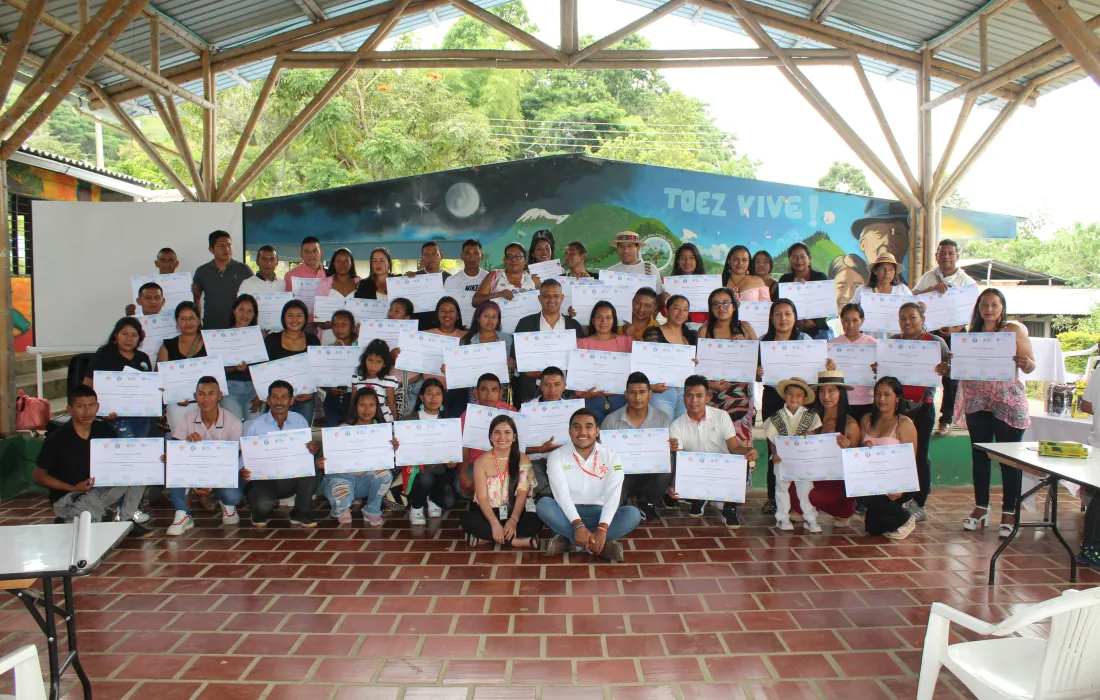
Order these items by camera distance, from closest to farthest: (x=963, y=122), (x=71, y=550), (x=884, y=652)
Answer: (x=71, y=550) → (x=884, y=652) → (x=963, y=122)

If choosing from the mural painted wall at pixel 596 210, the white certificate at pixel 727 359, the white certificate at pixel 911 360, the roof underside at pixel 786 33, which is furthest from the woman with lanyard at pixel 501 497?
the roof underside at pixel 786 33

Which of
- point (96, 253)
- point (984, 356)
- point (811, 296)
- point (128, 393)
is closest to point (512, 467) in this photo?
point (811, 296)

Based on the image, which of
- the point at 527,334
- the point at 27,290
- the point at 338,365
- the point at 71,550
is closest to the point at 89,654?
the point at 71,550

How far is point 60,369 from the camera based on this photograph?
427 inches

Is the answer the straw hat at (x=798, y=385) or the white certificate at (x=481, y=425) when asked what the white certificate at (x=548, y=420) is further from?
the straw hat at (x=798, y=385)

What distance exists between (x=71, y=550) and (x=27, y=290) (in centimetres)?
1066

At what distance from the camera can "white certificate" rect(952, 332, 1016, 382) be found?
5.05 m

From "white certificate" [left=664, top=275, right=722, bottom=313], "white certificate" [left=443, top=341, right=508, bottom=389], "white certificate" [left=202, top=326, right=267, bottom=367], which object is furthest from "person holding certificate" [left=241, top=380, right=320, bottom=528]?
"white certificate" [left=664, top=275, right=722, bottom=313]

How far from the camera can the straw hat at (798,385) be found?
5160 mm

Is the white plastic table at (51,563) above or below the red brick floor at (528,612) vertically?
above

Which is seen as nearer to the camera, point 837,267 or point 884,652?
point 884,652

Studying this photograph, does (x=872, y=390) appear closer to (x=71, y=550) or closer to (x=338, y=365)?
(x=338, y=365)

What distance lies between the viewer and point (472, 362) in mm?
5418

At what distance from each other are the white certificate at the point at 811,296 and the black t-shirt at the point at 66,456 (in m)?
5.05
